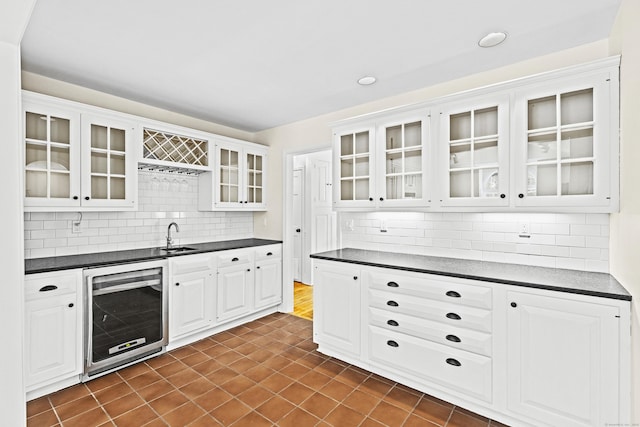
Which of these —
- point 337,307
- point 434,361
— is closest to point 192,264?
point 337,307

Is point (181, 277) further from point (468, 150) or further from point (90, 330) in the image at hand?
point (468, 150)

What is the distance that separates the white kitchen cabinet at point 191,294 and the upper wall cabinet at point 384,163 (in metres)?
1.56

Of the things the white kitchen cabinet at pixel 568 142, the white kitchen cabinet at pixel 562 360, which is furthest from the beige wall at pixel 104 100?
the white kitchen cabinet at pixel 562 360

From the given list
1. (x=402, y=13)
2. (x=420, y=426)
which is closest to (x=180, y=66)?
(x=402, y=13)

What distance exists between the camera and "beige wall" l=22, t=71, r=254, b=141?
2.77m

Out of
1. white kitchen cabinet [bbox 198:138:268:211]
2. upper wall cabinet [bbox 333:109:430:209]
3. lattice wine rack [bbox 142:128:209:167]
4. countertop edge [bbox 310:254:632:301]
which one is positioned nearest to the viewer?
countertop edge [bbox 310:254:632:301]

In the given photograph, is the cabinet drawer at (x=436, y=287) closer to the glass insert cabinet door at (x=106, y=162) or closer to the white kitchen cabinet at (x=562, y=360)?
the white kitchen cabinet at (x=562, y=360)

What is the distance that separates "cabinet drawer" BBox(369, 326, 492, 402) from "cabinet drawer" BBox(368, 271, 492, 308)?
35cm

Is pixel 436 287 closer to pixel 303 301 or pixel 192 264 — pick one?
pixel 192 264

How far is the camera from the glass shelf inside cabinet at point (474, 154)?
2.49 metres

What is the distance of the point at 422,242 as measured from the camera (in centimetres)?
312

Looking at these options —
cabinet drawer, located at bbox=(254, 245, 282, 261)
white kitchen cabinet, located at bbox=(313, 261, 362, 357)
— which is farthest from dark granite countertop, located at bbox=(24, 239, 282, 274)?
white kitchen cabinet, located at bbox=(313, 261, 362, 357)

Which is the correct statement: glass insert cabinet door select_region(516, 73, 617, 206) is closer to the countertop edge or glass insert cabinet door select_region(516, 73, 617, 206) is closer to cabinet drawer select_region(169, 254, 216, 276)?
the countertop edge

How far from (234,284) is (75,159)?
194 cm
